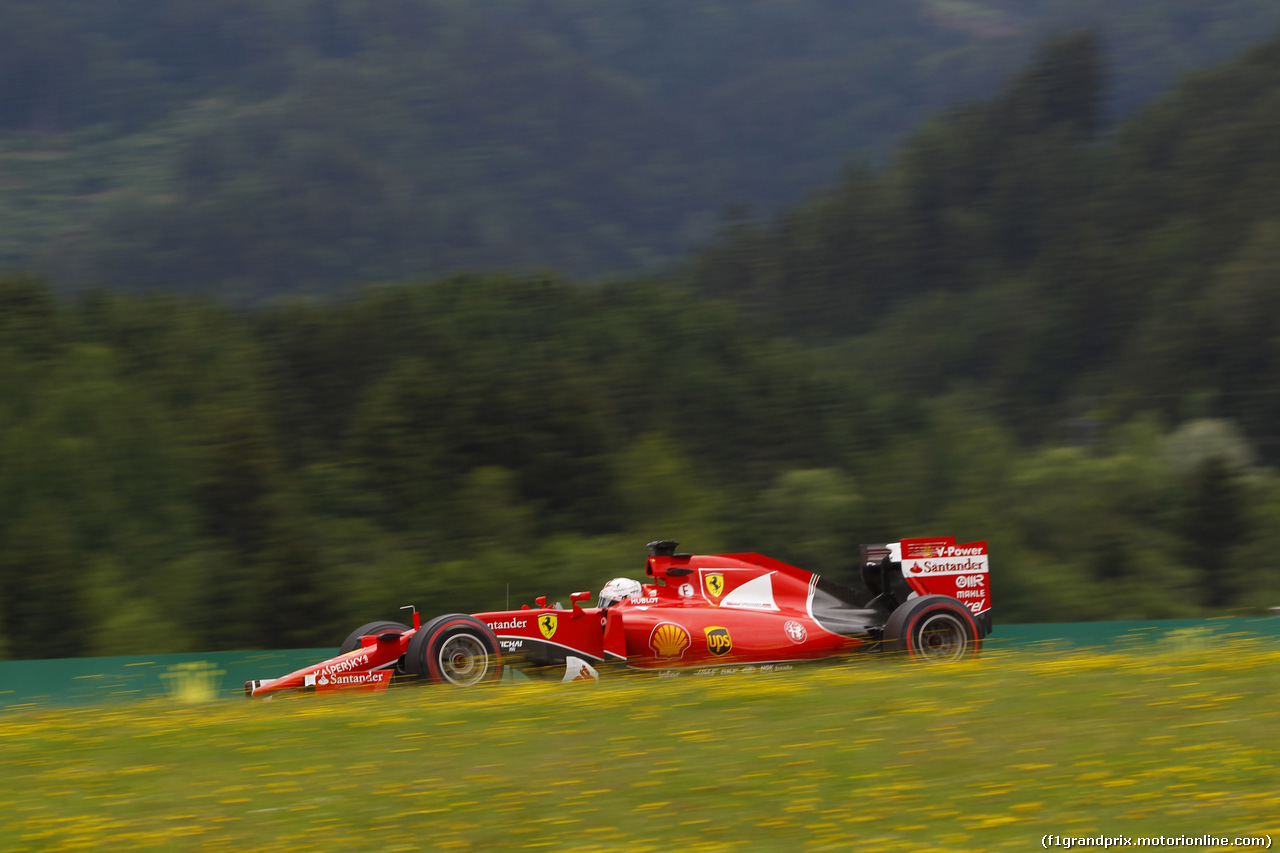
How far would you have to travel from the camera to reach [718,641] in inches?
412

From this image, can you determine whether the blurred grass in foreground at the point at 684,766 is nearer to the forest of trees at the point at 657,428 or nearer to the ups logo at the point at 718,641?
the ups logo at the point at 718,641

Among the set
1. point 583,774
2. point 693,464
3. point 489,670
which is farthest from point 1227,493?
point 583,774

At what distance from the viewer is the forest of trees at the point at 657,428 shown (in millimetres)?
24531

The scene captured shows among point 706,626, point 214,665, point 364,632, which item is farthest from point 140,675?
point 706,626

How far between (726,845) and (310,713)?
3.87 metres

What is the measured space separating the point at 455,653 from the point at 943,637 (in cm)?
395

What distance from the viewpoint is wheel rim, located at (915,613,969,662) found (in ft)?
35.3

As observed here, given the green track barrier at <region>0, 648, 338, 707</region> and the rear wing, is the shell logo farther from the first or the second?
the green track barrier at <region>0, 648, 338, 707</region>

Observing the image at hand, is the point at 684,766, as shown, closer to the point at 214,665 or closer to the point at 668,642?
the point at 668,642

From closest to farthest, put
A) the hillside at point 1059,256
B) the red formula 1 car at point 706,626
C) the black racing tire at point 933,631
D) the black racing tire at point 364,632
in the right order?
1. the red formula 1 car at point 706,626
2. the black racing tire at point 364,632
3. the black racing tire at point 933,631
4. the hillside at point 1059,256

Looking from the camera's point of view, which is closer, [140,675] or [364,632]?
[364,632]

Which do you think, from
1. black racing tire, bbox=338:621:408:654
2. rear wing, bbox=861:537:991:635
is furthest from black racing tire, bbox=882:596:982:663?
black racing tire, bbox=338:621:408:654

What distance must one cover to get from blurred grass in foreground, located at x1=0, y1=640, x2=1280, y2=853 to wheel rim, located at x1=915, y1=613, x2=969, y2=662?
175 centimetres

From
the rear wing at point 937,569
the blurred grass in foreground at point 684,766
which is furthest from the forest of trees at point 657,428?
the blurred grass in foreground at point 684,766
